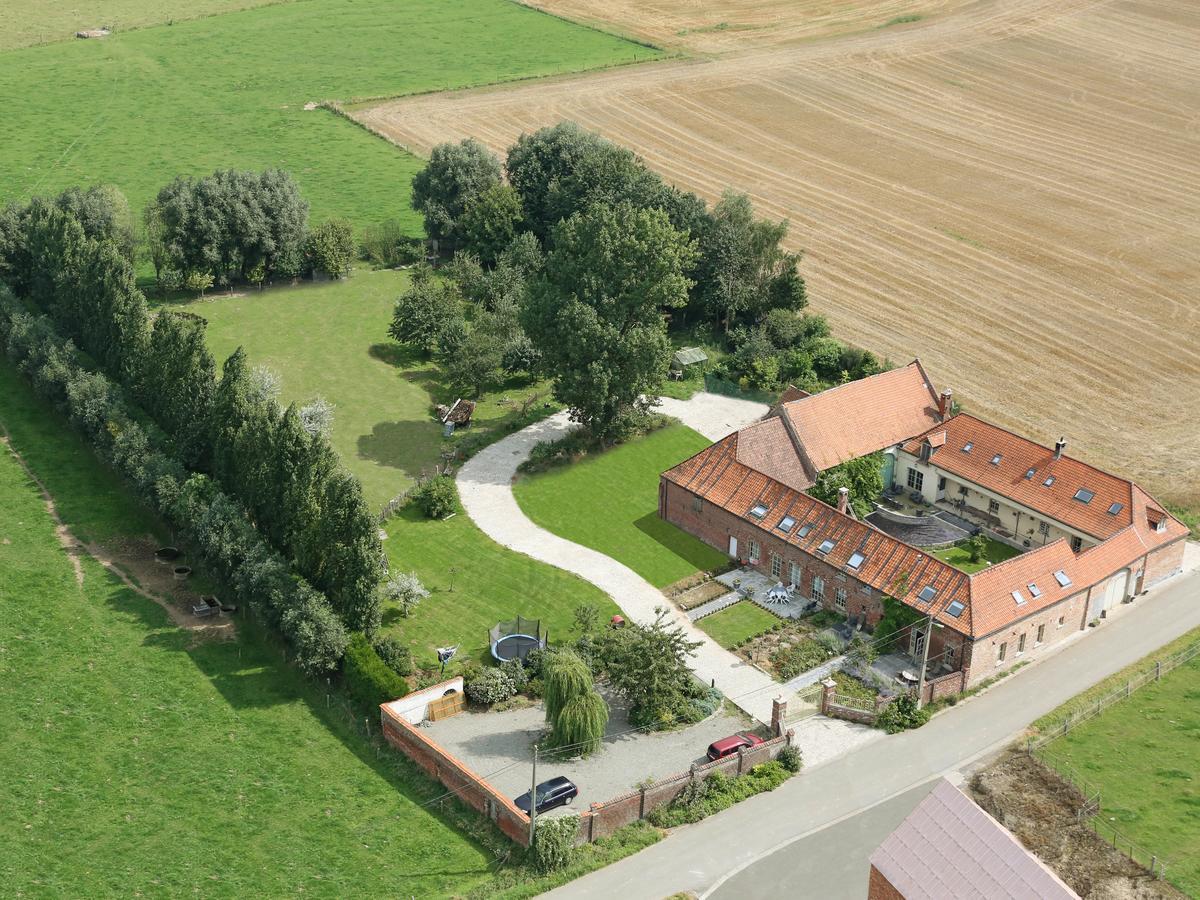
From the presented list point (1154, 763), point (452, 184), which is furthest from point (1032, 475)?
point (452, 184)

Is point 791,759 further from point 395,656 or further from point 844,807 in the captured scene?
point 395,656

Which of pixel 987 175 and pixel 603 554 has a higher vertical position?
pixel 987 175

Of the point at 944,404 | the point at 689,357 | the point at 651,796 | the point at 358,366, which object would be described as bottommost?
the point at 651,796

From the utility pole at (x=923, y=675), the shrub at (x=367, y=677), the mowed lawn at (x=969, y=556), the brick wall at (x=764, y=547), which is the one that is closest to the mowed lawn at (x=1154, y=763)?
the utility pole at (x=923, y=675)

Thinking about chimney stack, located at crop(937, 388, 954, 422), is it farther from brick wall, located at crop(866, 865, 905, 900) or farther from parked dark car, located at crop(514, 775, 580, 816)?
brick wall, located at crop(866, 865, 905, 900)

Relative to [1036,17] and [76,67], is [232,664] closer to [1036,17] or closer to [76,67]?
[76,67]
